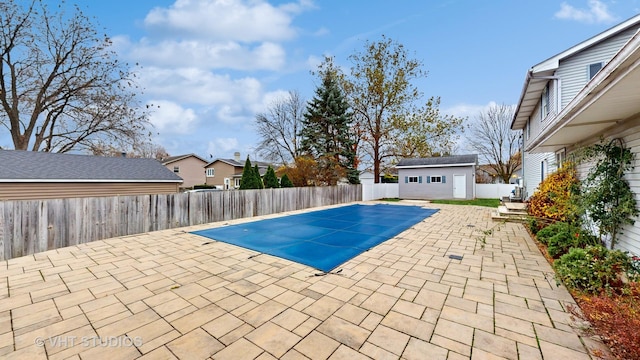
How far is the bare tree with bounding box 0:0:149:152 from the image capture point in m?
12.7

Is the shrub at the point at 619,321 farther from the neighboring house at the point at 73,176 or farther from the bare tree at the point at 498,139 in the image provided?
the bare tree at the point at 498,139

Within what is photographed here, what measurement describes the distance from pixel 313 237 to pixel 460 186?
13887mm

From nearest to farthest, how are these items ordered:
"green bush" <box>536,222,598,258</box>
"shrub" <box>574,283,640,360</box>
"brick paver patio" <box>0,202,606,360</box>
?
"shrub" <box>574,283,640,360</box>
"brick paver patio" <box>0,202,606,360</box>
"green bush" <box>536,222,598,258</box>

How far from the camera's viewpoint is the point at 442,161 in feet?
56.5

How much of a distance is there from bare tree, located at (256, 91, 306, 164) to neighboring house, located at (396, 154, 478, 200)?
892cm

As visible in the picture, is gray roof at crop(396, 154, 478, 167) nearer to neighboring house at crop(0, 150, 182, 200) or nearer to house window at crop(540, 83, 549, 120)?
house window at crop(540, 83, 549, 120)

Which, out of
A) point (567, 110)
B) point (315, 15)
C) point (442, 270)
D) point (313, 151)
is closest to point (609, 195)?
point (567, 110)

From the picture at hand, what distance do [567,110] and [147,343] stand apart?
4.99 meters

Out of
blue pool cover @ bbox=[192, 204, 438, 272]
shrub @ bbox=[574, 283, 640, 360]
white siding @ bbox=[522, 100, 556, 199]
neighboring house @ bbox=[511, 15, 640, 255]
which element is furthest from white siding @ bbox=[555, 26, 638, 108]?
shrub @ bbox=[574, 283, 640, 360]

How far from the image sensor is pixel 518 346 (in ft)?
6.72

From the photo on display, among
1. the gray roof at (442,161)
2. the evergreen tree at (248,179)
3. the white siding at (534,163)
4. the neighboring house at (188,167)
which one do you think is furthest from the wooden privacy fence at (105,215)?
the neighboring house at (188,167)

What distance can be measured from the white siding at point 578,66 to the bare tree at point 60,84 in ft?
64.3

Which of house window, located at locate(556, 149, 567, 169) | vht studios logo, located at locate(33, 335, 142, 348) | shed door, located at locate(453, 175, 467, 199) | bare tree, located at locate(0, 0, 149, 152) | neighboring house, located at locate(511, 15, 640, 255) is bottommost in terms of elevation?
vht studios logo, located at locate(33, 335, 142, 348)

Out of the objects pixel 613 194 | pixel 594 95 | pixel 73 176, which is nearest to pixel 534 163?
pixel 613 194
